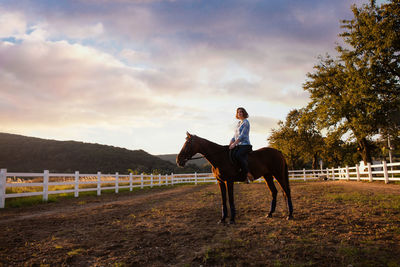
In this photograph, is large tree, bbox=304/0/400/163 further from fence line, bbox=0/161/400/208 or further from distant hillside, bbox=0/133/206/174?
distant hillside, bbox=0/133/206/174

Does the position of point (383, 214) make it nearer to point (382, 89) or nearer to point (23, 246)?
point (23, 246)

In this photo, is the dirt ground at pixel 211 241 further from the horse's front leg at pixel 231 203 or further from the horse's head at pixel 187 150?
the horse's head at pixel 187 150

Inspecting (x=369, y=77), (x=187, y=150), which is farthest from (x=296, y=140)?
(x=187, y=150)

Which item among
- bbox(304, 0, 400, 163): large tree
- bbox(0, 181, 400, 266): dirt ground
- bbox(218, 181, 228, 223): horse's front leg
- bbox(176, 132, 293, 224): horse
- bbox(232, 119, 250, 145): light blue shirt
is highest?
bbox(304, 0, 400, 163): large tree

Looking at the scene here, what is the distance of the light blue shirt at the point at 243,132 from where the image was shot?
602 centimetres

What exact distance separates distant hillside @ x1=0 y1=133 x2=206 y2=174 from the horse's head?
169 feet

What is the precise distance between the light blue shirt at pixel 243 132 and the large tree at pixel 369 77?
18.6m

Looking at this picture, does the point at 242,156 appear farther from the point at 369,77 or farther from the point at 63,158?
the point at 63,158

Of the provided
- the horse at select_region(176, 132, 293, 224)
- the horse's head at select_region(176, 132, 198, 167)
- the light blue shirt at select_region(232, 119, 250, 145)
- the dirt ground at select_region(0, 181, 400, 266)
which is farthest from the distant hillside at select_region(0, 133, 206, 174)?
the light blue shirt at select_region(232, 119, 250, 145)

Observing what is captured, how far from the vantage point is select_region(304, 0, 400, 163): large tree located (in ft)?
62.7

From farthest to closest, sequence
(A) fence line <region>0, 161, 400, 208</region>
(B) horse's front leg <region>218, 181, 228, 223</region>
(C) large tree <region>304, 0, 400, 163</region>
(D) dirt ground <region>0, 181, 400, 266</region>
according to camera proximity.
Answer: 1. (C) large tree <region>304, 0, 400, 163</region>
2. (A) fence line <region>0, 161, 400, 208</region>
3. (B) horse's front leg <region>218, 181, 228, 223</region>
4. (D) dirt ground <region>0, 181, 400, 266</region>

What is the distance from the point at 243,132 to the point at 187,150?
146 centimetres

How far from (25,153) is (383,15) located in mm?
79726

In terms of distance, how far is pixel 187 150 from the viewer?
6102 millimetres
